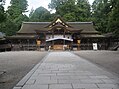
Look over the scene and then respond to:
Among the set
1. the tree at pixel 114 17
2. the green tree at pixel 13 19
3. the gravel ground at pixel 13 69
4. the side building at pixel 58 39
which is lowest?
the gravel ground at pixel 13 69

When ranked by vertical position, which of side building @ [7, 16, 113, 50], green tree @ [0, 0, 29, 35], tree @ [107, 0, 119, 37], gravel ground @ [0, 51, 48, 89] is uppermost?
green tree @ [0, 0, 29, 35]

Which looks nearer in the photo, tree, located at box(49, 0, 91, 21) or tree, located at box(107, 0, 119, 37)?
tree, located at box(107, 0, 119, 37)

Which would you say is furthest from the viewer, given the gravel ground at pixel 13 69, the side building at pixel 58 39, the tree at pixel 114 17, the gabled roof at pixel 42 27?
the gabled roof at pixel 42 27

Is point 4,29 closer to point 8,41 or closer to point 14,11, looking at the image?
point 8,41

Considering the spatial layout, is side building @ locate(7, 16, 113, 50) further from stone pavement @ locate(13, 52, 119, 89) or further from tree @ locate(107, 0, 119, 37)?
stone pavement @ locate(13, 52, 119, 89)

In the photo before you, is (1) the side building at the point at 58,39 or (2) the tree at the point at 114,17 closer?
(2) the tree at the point at 114,17

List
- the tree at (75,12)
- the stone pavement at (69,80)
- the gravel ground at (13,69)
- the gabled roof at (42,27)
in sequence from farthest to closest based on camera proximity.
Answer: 1. the tree at (75,12)
2. the gabled roof at (42,27)
3. the gravel ground at (13,69)
4. the stone pavement at (69,80)

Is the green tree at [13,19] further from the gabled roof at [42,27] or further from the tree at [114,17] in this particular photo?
the tree at [114,17]

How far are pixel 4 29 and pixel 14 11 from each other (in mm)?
22312

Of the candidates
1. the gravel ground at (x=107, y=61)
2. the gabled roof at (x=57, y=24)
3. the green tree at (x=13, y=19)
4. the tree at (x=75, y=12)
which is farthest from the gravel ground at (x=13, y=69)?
the tree at (x=75, y=12)

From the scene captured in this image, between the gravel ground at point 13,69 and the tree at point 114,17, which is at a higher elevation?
the tree at point 114,17

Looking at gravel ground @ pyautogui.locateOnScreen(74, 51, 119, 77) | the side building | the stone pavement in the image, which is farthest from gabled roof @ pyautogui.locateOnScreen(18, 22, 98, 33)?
the stone pavement

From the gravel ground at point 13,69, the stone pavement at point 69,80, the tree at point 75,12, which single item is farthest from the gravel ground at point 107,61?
the tree at point 75,12

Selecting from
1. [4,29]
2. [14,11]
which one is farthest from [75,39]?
[14,11]
